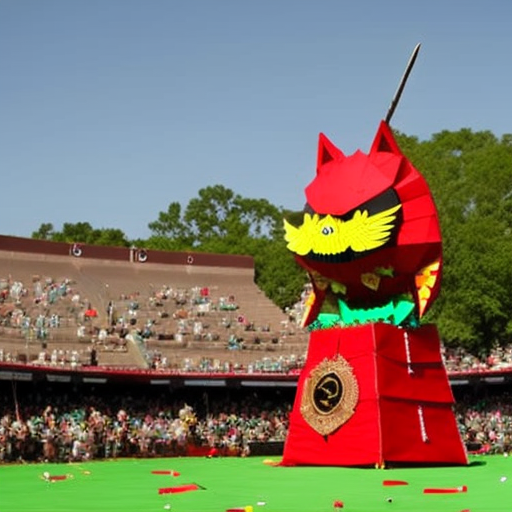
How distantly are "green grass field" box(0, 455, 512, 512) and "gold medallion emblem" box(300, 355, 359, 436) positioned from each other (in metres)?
1.38

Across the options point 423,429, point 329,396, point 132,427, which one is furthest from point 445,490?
point 132,427

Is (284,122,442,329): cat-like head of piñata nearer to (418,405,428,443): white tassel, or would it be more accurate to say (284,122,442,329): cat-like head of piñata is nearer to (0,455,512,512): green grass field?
(418,405,428,443): white tassel

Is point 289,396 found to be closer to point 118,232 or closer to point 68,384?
point 68,384

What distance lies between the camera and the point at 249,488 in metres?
25.6

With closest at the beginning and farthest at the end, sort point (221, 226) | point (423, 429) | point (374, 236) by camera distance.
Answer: point (374, 236), point (423, 429), point (221, 226)

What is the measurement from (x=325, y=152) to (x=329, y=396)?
737 centimetres

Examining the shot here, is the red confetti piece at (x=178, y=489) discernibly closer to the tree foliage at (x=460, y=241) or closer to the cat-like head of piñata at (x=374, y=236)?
the cat-like head of piñata at (x=374, y=236)

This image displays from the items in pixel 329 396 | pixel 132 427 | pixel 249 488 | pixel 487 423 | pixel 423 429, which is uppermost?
pixel 487 423

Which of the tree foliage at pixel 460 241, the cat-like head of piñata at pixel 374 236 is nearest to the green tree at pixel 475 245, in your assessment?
the tree foliage at pixel 460 241

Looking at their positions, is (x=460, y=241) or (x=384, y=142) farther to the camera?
(x=460, y=241)

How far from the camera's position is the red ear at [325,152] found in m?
33.9

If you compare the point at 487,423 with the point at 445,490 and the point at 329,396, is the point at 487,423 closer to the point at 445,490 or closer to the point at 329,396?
the point at 329,396

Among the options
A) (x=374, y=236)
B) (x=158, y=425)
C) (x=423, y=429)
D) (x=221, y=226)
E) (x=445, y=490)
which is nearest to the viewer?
(x=445, y=490)

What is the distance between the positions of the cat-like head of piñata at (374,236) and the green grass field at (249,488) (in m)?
5.03
